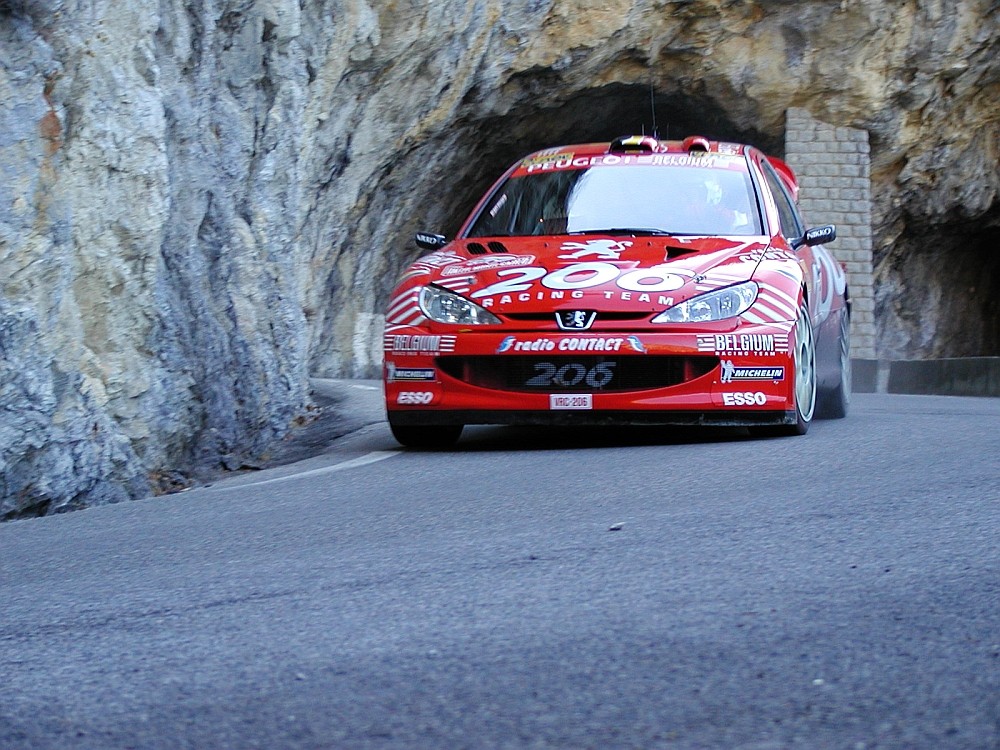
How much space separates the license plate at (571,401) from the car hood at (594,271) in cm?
43

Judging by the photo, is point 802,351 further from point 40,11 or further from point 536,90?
point 536,90

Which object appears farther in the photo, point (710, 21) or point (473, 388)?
point (710, 21)

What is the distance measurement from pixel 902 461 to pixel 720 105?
681 inches

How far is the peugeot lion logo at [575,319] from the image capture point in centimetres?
741

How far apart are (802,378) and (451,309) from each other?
1.82 meters

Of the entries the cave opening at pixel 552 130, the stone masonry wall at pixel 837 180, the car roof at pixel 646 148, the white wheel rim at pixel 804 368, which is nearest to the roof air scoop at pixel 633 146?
the car roof at pixel 646 148

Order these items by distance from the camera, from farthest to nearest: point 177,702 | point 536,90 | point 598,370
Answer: point 536,90, point 598,370, point 177,702

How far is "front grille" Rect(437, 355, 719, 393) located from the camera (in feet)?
24.3

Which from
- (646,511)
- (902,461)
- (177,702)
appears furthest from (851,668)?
(902,461)

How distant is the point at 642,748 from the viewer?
8.59ft

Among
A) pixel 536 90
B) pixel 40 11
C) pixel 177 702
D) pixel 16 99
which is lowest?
pixel 177 702

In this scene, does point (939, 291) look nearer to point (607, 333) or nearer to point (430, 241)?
point (430, 241)

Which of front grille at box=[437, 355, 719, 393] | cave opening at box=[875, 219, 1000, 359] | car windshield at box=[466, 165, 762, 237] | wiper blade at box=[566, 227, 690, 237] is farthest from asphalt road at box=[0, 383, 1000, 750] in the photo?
cave opening at box=[875, 219, 1000, 359]

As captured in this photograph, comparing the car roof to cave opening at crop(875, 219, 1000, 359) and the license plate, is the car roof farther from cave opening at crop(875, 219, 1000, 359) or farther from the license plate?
cave opening at crop(875, 219, 1000, 359)
